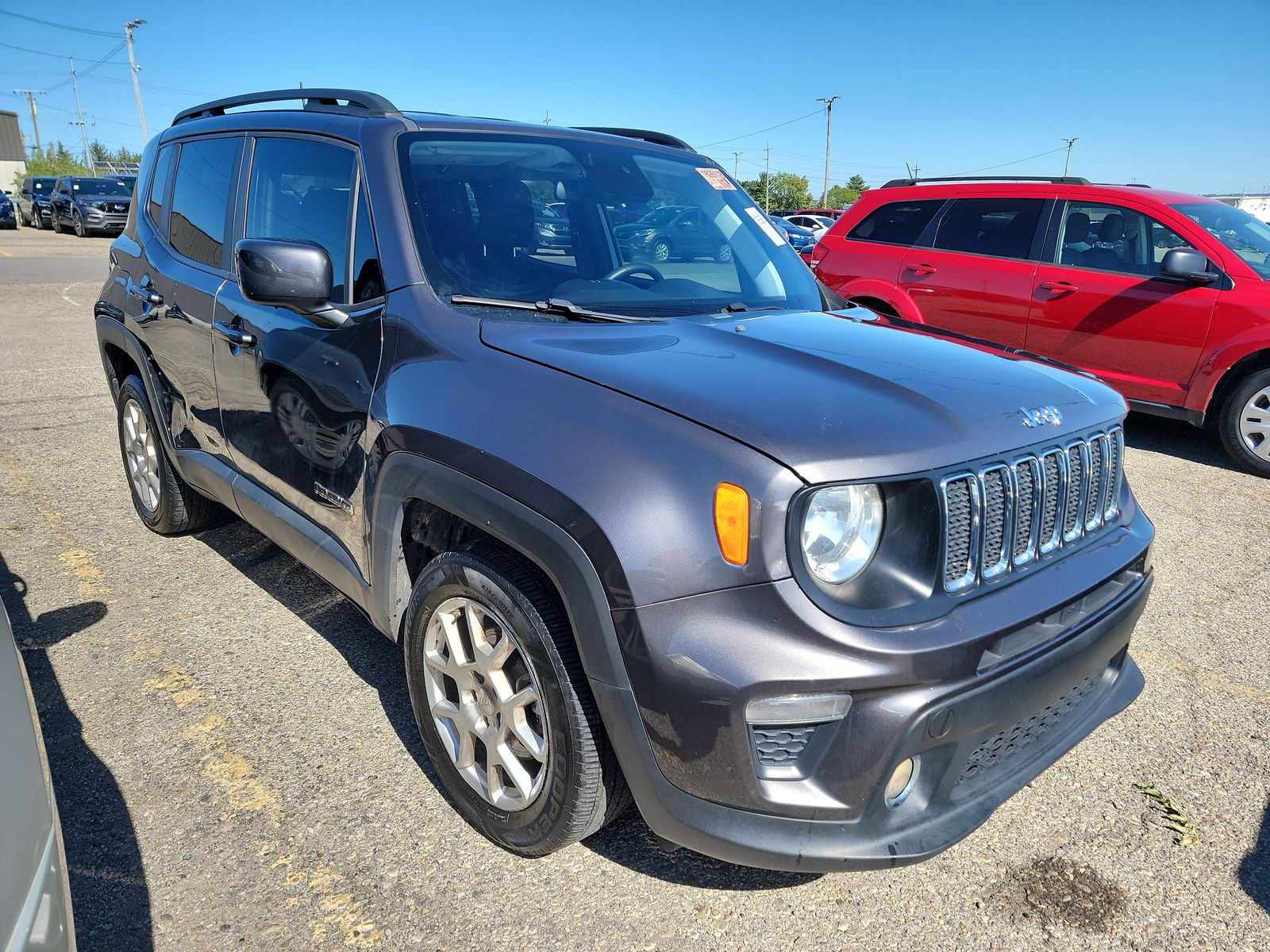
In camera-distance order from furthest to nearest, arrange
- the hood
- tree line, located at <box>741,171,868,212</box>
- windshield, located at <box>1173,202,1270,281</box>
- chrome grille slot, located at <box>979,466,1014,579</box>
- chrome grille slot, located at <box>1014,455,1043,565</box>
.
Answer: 1. tree line, located at <box>741,171,868,212</box>
2. windshield, located at <box>1173,202,1270,281</box>
3. chrome grille slot, located at <box>1014,455,1043,565</box>
4. chrome grille slot, located at <box>979,466,1014,579</box>
5. the hood

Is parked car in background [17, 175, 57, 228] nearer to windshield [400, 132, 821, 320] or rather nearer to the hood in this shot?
windshield [400, 132, 821, 320]

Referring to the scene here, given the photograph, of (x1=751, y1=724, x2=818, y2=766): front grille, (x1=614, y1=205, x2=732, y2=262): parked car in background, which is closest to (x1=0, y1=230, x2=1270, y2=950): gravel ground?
Answer: (x1=751, y1=724, x2=818, y2=766): front grille

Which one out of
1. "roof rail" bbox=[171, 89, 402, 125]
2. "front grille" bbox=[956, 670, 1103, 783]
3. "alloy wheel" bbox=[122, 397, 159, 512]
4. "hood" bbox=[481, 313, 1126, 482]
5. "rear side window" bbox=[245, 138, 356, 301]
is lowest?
"front grille" bbox=[956, 670, 1103, 783]

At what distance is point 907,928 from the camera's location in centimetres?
221

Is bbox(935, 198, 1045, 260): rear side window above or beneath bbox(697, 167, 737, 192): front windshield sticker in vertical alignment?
beneath

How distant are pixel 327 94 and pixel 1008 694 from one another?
9.34ft

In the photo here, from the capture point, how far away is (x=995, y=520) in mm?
2020

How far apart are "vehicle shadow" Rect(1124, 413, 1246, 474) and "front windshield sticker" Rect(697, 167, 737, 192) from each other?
4000mm

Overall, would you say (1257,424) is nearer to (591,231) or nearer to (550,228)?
(591,231)

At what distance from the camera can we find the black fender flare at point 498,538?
1.90m

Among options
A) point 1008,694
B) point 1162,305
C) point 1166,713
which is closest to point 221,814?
point 1008,694

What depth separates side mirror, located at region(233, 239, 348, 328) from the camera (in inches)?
97.7

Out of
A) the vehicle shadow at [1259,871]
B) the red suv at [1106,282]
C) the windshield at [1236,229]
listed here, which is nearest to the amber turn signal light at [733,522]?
the vehicle shadow at [1259,871]

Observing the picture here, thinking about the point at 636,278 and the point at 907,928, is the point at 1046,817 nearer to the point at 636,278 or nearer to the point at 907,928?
the point at 907,928
